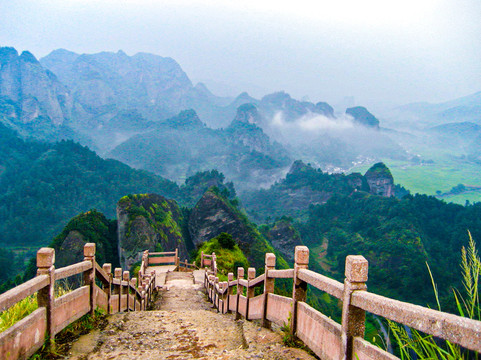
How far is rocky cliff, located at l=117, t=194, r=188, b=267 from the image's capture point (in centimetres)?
3922

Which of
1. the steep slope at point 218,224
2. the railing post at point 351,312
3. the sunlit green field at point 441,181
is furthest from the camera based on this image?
the sunlit green field at point 441,181

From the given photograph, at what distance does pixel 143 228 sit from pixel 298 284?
3987 cm

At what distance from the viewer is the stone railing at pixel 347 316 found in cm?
186

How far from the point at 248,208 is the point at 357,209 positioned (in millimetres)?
52316

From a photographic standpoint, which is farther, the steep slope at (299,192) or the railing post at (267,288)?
the steep slope at (299,192)

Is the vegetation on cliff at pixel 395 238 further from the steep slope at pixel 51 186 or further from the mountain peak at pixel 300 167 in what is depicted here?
the steep slope at pixel 51 186

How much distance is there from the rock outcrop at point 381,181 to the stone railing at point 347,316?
11551 cm

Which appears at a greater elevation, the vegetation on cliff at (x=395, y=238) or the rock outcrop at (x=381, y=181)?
the rock outcrop at (x=381, y=181)

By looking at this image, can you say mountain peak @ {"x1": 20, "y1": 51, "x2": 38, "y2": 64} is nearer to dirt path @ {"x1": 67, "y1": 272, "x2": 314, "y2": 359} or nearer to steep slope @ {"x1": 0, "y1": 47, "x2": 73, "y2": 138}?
steep slope @ {"x1": 0, "y1": 47, "x2": 73, "y2": 138}

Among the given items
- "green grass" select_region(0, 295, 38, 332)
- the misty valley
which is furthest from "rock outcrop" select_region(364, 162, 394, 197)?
A: "green grass" select_region(0, 295, 38, 332)

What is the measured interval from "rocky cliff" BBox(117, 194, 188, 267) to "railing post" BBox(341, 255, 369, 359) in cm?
3837

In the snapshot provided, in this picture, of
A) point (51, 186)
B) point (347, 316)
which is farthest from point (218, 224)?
point (51, 186)

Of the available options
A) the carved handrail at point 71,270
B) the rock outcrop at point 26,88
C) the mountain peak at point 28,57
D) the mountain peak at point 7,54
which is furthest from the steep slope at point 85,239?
the mountain peak at point 7,54

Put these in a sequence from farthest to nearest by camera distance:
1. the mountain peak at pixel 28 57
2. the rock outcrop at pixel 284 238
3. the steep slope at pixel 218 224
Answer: the mountain peak at pixel 28 57
the rock outcrop at pixel 284 238
the steep slope at pixel 218 224
